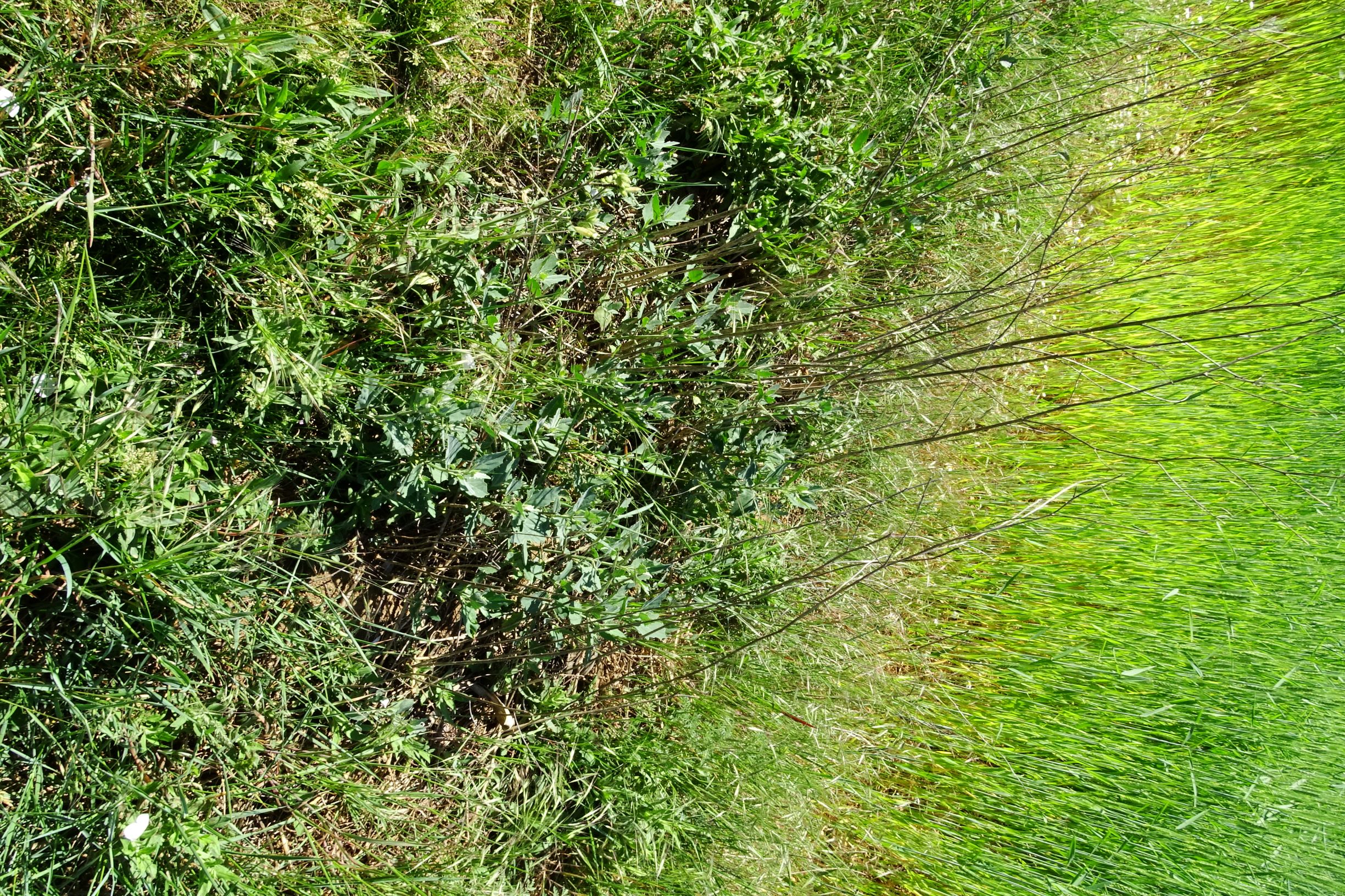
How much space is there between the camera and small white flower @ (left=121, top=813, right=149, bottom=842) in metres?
1.65

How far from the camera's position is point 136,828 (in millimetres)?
1659

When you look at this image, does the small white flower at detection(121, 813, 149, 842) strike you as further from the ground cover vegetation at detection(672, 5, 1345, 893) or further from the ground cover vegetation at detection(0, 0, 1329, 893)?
the ground cover vegetation at detection(672, 5, 1345, 893)

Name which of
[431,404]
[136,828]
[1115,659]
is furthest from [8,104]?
[1115,659]

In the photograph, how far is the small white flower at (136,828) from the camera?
65.1 inches

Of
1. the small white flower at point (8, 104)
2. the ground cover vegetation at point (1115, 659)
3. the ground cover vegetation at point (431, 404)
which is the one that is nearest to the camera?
the small white flower at point (8, 104)

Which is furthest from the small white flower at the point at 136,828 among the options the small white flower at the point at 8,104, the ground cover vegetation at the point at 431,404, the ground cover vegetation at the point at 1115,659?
the ground cover vegetation at the point at 1115,659

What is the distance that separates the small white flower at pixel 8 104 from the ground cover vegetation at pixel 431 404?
3 centimetres

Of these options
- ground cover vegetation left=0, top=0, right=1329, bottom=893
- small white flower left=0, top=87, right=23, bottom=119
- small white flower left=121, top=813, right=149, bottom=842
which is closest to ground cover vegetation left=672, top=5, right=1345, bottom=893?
ground cover vegetation left=0, top=0, right=1329, bottom=893

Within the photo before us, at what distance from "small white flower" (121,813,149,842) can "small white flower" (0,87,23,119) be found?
1395 millimetres

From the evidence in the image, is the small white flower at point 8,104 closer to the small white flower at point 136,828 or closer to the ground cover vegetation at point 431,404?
the ground cover vegetation at point 431,404

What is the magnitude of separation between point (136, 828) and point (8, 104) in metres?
1.43

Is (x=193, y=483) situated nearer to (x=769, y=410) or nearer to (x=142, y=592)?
(x=142, y=592)

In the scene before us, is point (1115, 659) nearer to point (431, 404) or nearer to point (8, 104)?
point (431, 404)

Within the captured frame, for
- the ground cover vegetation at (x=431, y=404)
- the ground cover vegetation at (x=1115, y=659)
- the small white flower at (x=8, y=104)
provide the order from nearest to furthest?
the small white flower at (x=8, y=104)
the ground cover vegetation at (x=431, y=404)
the ground cover vegetation at (x=1115, y=659)
